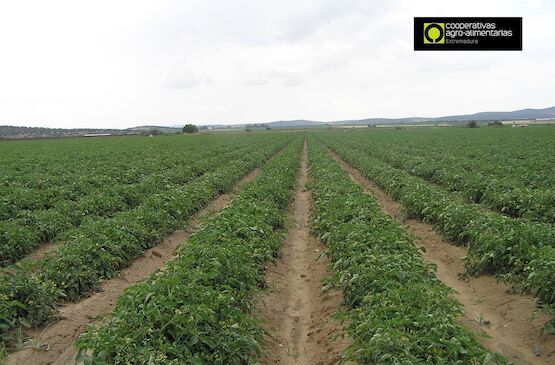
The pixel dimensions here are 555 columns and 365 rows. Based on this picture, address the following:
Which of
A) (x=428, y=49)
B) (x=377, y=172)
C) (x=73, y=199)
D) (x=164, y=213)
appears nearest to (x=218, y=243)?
(x=164, y=213)

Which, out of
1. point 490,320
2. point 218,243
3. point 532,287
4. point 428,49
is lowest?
point 490,320

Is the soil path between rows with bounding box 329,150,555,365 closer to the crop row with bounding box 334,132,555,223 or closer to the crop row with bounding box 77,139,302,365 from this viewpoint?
the crop row with bounding box 334,132,555,223

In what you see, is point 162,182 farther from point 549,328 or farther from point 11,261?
point 549,328

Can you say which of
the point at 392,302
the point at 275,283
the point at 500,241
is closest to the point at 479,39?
the point at 500,241

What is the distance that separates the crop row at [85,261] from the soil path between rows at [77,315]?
182 millimetres

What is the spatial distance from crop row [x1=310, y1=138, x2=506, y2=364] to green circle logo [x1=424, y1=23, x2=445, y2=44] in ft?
40.2

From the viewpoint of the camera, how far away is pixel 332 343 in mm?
5855

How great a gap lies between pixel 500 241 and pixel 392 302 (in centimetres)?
366

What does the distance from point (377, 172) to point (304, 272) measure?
12.2 metres

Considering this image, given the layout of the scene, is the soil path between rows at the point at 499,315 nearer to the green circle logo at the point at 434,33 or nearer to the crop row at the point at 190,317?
the crop row at the point at 190,317

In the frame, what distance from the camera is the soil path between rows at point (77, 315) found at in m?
5.38

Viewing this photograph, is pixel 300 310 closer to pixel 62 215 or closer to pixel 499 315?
pixel 499 315

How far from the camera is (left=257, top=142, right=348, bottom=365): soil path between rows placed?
18.6 feet

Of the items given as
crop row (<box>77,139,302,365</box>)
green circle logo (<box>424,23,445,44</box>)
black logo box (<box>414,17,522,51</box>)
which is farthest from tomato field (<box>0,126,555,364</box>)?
green circle logo (<box>424,23,445,44</box>)
